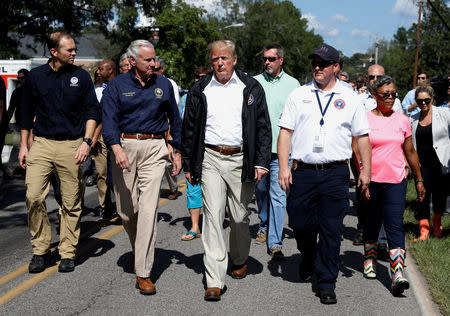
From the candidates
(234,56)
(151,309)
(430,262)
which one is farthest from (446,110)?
(151,309)

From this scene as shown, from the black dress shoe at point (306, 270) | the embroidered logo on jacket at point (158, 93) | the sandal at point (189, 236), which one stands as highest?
the embroidered logo on jacket at point (158, 93)

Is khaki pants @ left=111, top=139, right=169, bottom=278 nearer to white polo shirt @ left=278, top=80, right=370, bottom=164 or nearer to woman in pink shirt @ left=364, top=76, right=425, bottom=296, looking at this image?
white polo shirt @ left=278, top=80, right=370, bottom=164

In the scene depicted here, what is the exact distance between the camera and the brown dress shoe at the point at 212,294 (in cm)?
486

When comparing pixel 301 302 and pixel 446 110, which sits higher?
pixel 446 110

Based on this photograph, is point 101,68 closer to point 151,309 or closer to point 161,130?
point 161,130

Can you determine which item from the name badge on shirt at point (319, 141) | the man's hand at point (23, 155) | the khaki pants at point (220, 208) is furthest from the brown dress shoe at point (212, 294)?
the man's hand at point (23, 155)

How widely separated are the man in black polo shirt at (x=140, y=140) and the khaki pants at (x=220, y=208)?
40 cm

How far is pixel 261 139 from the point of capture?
5266 millimetres

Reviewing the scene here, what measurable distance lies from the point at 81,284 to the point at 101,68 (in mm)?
3866

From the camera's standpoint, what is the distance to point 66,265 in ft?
18.4

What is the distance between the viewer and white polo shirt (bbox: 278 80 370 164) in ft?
16.1

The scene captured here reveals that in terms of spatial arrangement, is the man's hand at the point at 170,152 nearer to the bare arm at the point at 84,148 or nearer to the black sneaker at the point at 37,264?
the bare arm at the point at 84,148

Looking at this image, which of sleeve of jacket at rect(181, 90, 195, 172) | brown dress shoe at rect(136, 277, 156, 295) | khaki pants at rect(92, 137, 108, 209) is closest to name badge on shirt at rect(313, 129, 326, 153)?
sleeve of jacket at rect(181, 90, 195, 172)

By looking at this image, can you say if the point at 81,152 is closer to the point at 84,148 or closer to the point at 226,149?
the point at 84,148
